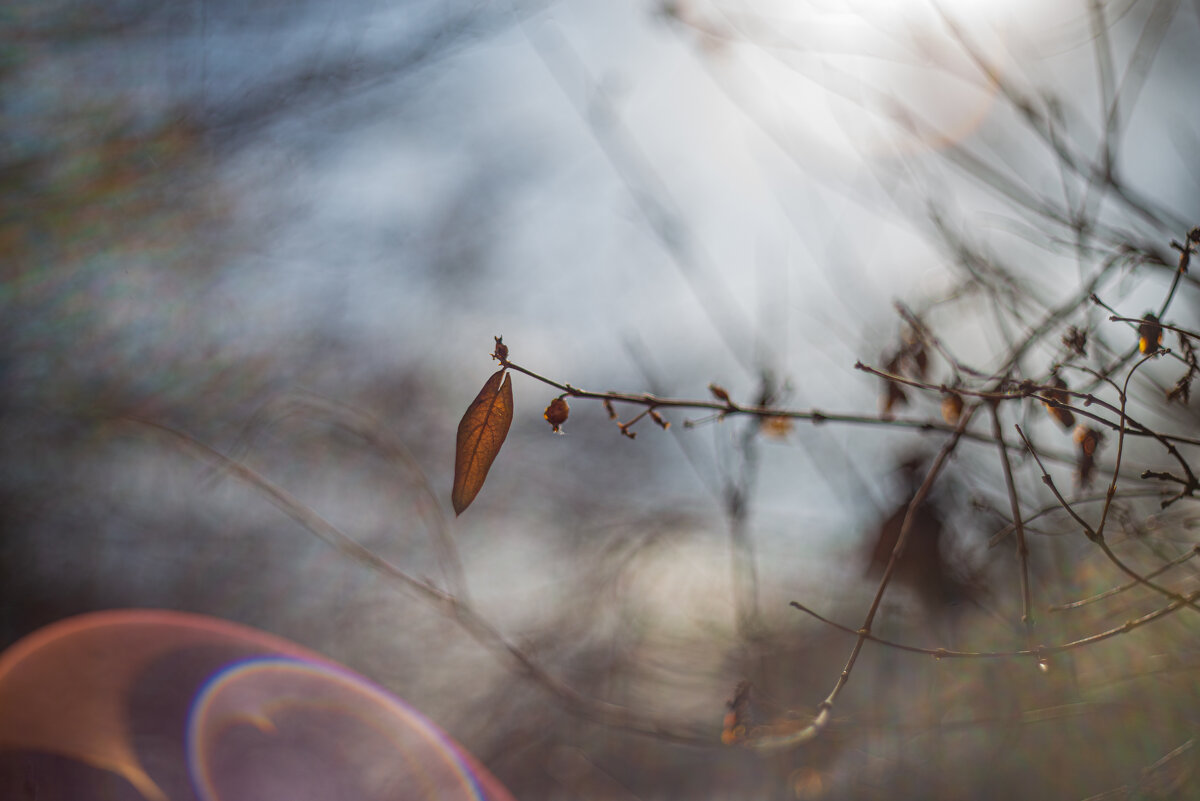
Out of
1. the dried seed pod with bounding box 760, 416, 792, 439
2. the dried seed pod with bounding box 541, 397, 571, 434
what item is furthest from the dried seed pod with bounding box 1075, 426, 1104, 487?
the dried seed pod with bounding box 541, 397, 571, 434

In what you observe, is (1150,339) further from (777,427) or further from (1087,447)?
(777,427)

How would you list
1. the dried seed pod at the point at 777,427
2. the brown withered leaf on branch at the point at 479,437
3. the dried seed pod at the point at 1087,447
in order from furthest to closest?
the dried seed pod at the point at 777,427 → the dried seed pod at the point at 1087,447 → the brown withered leaf on branch at the point at 479,437

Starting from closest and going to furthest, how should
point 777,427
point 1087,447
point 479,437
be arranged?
point 479,437
point 1087,447
point 777,427

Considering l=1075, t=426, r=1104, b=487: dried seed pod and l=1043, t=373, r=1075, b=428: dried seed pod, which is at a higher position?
l=1043, t=373, r=1075, b=428: dried seed pod

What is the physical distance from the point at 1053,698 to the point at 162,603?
2.82m

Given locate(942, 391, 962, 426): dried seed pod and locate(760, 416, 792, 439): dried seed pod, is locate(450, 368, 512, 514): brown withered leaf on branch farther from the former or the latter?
locate(942, 391, 962, 426): dried seed pod

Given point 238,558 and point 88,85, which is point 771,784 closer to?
point 238,558

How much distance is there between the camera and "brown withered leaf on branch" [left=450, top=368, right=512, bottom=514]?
523 mm

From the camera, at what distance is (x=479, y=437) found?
53cm

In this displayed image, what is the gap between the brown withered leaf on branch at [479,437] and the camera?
0.52 m

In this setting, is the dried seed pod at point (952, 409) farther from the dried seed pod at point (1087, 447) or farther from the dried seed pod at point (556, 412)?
the dried seed pod at point (556, 412)

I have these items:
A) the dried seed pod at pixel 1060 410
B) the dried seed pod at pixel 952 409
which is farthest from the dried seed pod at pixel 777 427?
the dried seed pod at pixel 1060 410

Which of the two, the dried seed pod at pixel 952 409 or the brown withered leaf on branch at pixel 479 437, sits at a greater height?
the brown withered leaf on branch at pixel 479 437

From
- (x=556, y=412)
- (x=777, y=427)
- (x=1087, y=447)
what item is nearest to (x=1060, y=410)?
(x=1087, y=447)
